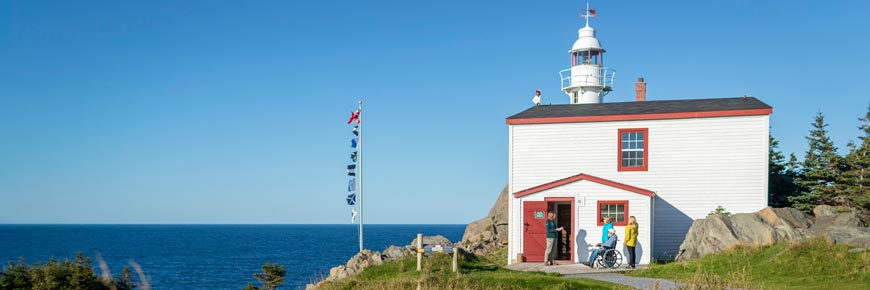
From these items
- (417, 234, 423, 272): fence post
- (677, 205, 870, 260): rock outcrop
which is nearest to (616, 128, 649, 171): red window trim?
(677, 205, 870, 260): rock outcrop

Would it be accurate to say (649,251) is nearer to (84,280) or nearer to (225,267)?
(84,280)

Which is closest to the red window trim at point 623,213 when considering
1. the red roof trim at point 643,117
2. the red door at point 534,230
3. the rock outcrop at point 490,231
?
the red door at point 534,230

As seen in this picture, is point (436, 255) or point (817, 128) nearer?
point (436, 255)

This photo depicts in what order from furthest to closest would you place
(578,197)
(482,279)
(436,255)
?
(578,197)
(436,255)
(482,279)

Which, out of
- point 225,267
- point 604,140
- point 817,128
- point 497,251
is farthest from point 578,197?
point 225,267

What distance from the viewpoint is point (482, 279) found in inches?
603

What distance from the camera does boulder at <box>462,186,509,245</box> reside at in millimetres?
31516

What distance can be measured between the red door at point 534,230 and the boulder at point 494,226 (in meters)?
7.49

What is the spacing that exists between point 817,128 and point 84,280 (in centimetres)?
2496

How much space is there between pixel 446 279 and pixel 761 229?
425 inches

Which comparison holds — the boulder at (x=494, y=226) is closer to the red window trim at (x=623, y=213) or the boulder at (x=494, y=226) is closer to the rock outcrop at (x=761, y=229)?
the red window trim at (x=623, y=213)

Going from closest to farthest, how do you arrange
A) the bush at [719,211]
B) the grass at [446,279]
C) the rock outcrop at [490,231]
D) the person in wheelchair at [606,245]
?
the grass at [446,279]
the person in wheelchair at [606,245]
the bush at [719,211]
the rock outcrop at [490,231]

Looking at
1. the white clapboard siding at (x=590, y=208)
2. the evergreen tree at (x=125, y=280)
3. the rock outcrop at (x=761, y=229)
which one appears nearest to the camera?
the evergreen tree at (x=125, y=280)

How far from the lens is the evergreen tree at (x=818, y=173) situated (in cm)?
2505
